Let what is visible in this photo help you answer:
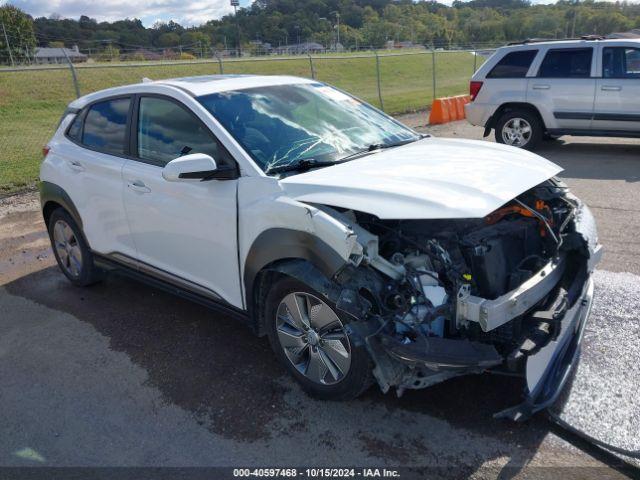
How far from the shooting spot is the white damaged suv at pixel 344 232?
2.80 m

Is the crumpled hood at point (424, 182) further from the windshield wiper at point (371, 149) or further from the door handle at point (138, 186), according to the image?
the door handle at point (138, 186)

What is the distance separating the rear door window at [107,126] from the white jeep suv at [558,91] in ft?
25.5

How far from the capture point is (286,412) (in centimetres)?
320

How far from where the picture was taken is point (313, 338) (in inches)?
124

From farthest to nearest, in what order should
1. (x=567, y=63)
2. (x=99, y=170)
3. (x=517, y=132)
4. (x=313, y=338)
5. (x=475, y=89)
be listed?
1. (x=475, y=89)
2. (x=517, y=132)
3. (x=567, y=63)
4. (x=99, y=170)
5. (x=313, y=338)

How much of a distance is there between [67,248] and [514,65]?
27.8 feet

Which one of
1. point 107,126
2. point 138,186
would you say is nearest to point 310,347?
point 138,186

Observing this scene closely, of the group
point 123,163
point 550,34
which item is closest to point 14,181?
point 123,163

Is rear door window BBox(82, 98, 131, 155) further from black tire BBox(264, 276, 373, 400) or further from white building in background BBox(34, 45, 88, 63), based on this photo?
white building in background BBox(34, 45, 88, 63)

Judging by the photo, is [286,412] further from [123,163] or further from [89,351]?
[123,163]

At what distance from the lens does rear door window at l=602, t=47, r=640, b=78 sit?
9188mm

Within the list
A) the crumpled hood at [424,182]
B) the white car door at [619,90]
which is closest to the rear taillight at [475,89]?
the white car door at [619,90]

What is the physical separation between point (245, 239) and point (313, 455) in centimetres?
130

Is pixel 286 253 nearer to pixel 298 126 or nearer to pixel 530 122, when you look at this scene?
pixel 298 126
